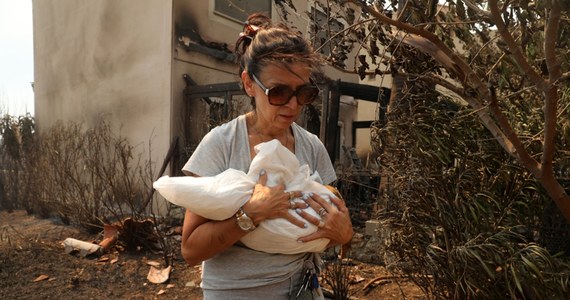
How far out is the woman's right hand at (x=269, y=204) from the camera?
1.27m

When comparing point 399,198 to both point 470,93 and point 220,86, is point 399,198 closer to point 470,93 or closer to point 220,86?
point 470,93

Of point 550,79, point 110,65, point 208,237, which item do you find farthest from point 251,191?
point 110,65

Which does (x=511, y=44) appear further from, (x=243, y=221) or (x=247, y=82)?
(x=243, y=221)

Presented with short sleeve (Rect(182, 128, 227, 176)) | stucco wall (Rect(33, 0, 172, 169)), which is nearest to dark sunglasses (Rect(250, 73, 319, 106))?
short sleeve (Rect(182, 128, 227, 176))

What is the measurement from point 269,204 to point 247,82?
0.47m

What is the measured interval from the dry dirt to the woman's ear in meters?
2.78

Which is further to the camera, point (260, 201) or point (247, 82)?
point (247, 82)

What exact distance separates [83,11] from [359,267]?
8.85 meters

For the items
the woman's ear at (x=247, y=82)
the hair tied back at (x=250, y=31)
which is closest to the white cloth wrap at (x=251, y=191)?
the woman's ear at (x=247, y=82)

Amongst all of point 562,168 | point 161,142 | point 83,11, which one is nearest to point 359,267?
point 562,168

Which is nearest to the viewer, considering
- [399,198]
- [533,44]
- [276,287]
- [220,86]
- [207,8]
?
[276,287]

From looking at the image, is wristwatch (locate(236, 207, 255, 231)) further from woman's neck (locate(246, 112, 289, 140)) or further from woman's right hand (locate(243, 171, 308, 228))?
woman's neck (locate(246, 112, 289, 140))

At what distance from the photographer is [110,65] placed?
916 cm

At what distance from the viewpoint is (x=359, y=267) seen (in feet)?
15.7
